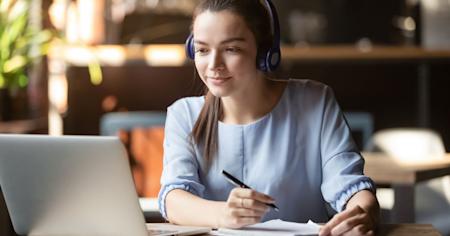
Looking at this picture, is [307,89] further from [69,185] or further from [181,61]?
[181,61]

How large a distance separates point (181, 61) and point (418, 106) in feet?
5.05

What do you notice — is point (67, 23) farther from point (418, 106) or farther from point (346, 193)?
point (346, 193)

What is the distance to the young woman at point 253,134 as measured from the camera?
1.96 metres

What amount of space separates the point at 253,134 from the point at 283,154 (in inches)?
3.5

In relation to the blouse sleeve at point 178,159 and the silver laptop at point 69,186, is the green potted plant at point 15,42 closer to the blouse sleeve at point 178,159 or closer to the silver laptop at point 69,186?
the blouse sleeve at point 178,159

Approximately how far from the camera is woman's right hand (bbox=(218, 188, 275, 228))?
170 centimetres

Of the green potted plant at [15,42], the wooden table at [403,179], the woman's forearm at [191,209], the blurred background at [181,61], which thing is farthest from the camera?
the blurred background at [181,61]

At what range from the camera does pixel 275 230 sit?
1738 mm

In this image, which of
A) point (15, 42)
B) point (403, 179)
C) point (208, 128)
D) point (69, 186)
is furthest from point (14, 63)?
point (69, 186)

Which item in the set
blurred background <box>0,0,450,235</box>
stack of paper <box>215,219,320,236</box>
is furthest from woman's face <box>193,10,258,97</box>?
blurred background <box>0,0,450,235</box>

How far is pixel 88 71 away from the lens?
5.02 m

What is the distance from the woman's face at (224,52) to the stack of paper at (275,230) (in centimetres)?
33

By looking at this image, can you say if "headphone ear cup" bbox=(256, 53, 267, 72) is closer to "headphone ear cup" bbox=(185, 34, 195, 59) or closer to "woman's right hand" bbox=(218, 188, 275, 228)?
"headphone ear cup" bbox=(185, 34, 195, 59)

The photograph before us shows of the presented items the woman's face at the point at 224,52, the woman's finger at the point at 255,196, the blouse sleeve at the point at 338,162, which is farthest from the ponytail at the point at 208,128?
the woman's finger at the point at 255,196
